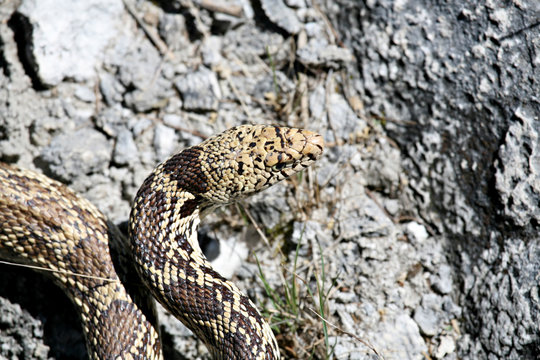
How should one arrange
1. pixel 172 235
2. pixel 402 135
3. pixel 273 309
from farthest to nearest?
1. pixel 402 135
2. pixel 273 309
3. pixel 172 235

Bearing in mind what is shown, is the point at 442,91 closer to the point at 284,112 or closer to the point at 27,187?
the point at 284,112

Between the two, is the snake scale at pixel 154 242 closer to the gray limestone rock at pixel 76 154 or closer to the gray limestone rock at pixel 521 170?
the gray limestone rock at pixel 76 154

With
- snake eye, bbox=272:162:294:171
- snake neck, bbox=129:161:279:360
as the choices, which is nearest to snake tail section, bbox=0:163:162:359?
snake neck, bbox=129:161:279:360

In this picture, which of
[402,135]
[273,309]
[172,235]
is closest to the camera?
[172,235]

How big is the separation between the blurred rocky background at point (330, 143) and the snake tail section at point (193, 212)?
24.6 inches

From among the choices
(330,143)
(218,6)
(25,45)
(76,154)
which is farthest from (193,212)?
(25,45)

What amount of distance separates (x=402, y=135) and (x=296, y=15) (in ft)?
5.61

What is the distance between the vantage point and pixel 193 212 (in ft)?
14.2

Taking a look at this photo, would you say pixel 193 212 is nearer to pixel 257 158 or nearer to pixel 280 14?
pixel 257 158

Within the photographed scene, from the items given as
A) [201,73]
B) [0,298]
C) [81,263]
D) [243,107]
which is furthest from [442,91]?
[0,298]

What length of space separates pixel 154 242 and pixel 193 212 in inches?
17.2

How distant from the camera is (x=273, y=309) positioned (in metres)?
4.69

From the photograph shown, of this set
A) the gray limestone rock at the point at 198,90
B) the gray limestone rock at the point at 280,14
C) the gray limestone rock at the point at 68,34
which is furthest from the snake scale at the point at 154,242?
the gray limestone rock at the point at 280,14

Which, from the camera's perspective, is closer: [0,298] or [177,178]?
[177,178]
